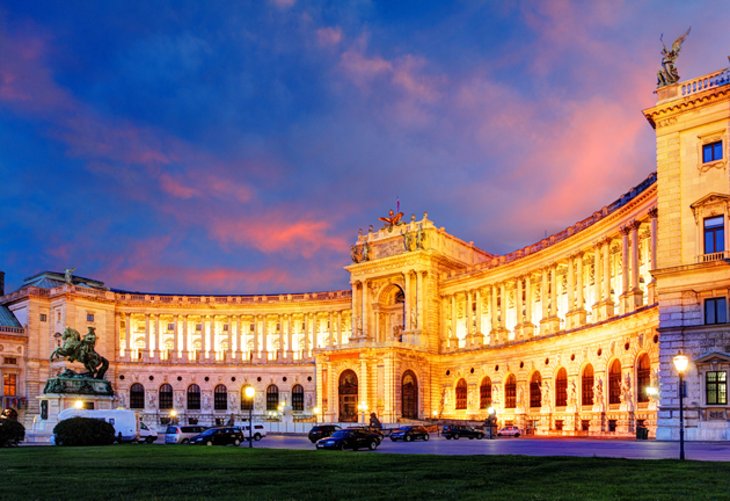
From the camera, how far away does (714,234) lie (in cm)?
5194

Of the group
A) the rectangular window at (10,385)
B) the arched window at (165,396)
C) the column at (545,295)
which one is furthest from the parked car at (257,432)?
the arched window at (165,396)

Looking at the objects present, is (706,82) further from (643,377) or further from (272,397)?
(272,397)

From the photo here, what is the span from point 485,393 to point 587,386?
21.9 metres

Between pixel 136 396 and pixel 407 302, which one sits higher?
pixel 407 302

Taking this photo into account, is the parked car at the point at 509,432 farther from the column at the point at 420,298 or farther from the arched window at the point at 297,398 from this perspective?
the arched window at the point at 297,398

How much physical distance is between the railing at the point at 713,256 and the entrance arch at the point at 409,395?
5490 centimetres

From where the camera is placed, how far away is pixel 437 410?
345ft

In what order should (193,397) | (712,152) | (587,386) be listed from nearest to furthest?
(712,152)
(587,386)
(193,397)

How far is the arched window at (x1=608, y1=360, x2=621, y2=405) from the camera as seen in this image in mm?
70812

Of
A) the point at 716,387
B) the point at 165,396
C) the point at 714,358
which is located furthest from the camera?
the point at 165,396

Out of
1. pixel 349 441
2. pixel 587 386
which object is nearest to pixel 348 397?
pixel 587 386

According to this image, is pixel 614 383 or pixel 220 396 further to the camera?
pixel 220 396

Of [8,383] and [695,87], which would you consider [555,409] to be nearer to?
[695,87]

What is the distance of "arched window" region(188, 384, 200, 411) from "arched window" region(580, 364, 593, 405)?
232 ft
